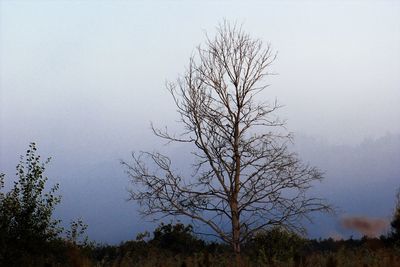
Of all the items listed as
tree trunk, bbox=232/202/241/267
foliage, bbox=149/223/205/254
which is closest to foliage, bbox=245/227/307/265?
tree trunk, bbox=232/202/241/267

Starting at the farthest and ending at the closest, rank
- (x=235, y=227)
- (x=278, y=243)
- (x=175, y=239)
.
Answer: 1. (x=175, y=239)
2. (x=235, y=227)
3. (x=278, y=243)

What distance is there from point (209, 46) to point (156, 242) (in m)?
11.4

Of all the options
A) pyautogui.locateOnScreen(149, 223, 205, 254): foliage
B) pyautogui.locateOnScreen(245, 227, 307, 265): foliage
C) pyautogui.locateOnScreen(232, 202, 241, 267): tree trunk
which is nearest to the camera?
pyautogui.locateOnScreen(245, 227, 307, 265): foliage

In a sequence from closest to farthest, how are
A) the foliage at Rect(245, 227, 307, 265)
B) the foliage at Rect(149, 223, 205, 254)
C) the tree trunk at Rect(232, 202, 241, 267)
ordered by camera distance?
the foliage at Rect(245, 227, 307, 265) → the tree trunk at Rect(232, 202, 241, 267) → the foliage at Rect(149, 223, 205, 254)

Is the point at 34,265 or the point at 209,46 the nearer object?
the point at 34,265

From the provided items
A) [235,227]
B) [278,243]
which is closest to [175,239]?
[235,227]

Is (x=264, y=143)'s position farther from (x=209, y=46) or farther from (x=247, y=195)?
(x=209, y=46)

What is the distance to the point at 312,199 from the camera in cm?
2423

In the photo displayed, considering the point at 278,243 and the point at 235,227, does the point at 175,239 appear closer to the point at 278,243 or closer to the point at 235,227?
the point at 235,227

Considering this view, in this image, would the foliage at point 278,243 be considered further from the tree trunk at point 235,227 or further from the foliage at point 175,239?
the foliage at point 175,239

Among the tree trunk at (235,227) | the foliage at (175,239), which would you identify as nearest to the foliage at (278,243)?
the tree trunk at (235,227)

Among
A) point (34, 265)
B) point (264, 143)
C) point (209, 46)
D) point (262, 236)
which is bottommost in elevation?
point (34, 265)

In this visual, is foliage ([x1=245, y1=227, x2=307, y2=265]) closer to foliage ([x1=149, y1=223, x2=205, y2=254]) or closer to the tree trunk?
the tree trunk

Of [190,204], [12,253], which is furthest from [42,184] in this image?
[190,204]
